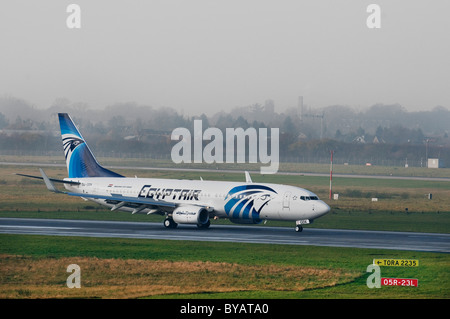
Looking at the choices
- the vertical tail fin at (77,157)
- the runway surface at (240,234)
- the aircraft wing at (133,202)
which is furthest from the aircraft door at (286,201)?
the vertical tail fin at (77,157)

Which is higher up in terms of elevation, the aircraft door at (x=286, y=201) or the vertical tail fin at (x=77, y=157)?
the vertical tail fin at (x=77, y=157)

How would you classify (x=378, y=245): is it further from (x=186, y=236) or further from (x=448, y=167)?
(x=448, y=167)

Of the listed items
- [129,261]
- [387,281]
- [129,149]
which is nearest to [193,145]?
[129,149]

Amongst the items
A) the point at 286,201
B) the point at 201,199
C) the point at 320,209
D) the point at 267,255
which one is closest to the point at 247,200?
the point at 286,201

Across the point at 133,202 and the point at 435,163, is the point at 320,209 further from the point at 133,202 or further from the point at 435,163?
the point at 435,163

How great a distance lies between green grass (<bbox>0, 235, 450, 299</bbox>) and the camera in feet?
115

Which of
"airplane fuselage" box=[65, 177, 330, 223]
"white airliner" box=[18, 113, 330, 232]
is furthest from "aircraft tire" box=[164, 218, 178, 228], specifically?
"airplane fuselage" box=[65, 177, 330, 223]

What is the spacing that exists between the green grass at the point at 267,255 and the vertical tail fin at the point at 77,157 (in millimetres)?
17722

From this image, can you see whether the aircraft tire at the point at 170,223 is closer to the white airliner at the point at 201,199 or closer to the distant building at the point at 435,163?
the white airliner at the point at 201,199

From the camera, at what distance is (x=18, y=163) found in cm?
10744

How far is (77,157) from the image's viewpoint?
236 feet

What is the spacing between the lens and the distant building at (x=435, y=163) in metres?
131

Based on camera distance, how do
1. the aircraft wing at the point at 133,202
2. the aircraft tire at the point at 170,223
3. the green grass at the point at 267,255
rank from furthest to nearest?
the aircraft tire at the point at 170,223 → the aircraft wing at the point at 133,202 → the green grass at the point at 267,255

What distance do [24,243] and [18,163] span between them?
195ft
